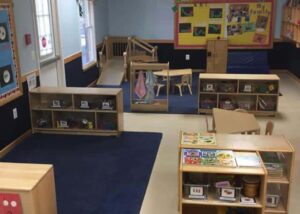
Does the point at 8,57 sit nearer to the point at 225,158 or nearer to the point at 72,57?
the point at 72,57

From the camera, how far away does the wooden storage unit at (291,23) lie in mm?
7960

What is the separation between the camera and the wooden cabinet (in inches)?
375

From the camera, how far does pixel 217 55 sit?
9.59 metres

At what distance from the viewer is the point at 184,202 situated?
9.32 feet

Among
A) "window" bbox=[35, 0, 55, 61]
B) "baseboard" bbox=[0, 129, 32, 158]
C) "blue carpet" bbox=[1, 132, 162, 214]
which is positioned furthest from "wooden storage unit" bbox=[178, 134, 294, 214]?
"window" bbox=[35, 0, 55, 61]

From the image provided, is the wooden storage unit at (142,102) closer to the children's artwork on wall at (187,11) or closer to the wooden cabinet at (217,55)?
the wooden cabinet at (217,55)

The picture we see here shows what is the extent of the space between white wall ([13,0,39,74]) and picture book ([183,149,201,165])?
10.9 ft

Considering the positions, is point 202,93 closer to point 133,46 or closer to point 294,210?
point 294,210

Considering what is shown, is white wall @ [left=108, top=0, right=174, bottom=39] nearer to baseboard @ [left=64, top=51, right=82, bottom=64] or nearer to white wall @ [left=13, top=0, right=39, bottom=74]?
baseboard @ [left=64, top=51, right=82, bottom=64]

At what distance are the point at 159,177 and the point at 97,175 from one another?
750mm

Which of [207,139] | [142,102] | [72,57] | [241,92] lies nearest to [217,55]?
[241,92]

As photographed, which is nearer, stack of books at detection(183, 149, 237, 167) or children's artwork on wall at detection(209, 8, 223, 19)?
stack of books at detection(183, 149, 237, 167)

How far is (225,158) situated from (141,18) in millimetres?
7785

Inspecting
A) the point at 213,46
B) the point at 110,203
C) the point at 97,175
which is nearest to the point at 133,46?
the point at 213,46
